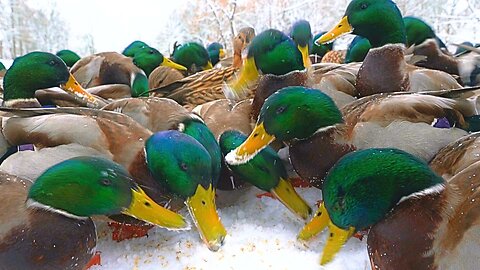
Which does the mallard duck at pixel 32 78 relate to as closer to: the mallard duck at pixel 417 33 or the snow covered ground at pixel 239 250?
the snow covered ground at pixel 239 250

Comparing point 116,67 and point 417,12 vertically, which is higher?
point 116,67

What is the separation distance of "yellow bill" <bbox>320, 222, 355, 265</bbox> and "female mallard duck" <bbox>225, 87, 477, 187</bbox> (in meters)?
0.60

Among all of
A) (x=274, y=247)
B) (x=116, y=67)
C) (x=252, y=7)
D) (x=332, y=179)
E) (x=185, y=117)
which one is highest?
(x=332, y=179)

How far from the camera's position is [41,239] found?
1806mm

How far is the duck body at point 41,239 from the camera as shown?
5.84ft

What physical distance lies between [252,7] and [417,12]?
25.0 ft

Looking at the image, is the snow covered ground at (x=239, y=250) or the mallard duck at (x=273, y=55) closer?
the snow covered ground at (x=239, y=250)

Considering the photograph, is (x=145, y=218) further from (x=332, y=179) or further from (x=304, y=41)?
(x=304, y=41)

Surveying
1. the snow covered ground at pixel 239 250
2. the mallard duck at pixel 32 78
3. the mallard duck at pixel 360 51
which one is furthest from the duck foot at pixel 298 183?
the mallard duck at pixel 360 51

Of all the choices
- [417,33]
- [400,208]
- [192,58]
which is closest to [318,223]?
[400,208]

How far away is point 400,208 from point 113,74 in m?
4.17

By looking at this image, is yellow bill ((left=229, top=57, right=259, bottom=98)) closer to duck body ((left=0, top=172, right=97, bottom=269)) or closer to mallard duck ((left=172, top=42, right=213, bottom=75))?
duck body ((left=0, top=172, right=97, bottom=269))

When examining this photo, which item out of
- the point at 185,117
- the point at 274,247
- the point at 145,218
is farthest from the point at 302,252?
the point at 185,117

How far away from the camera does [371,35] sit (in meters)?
3.46
